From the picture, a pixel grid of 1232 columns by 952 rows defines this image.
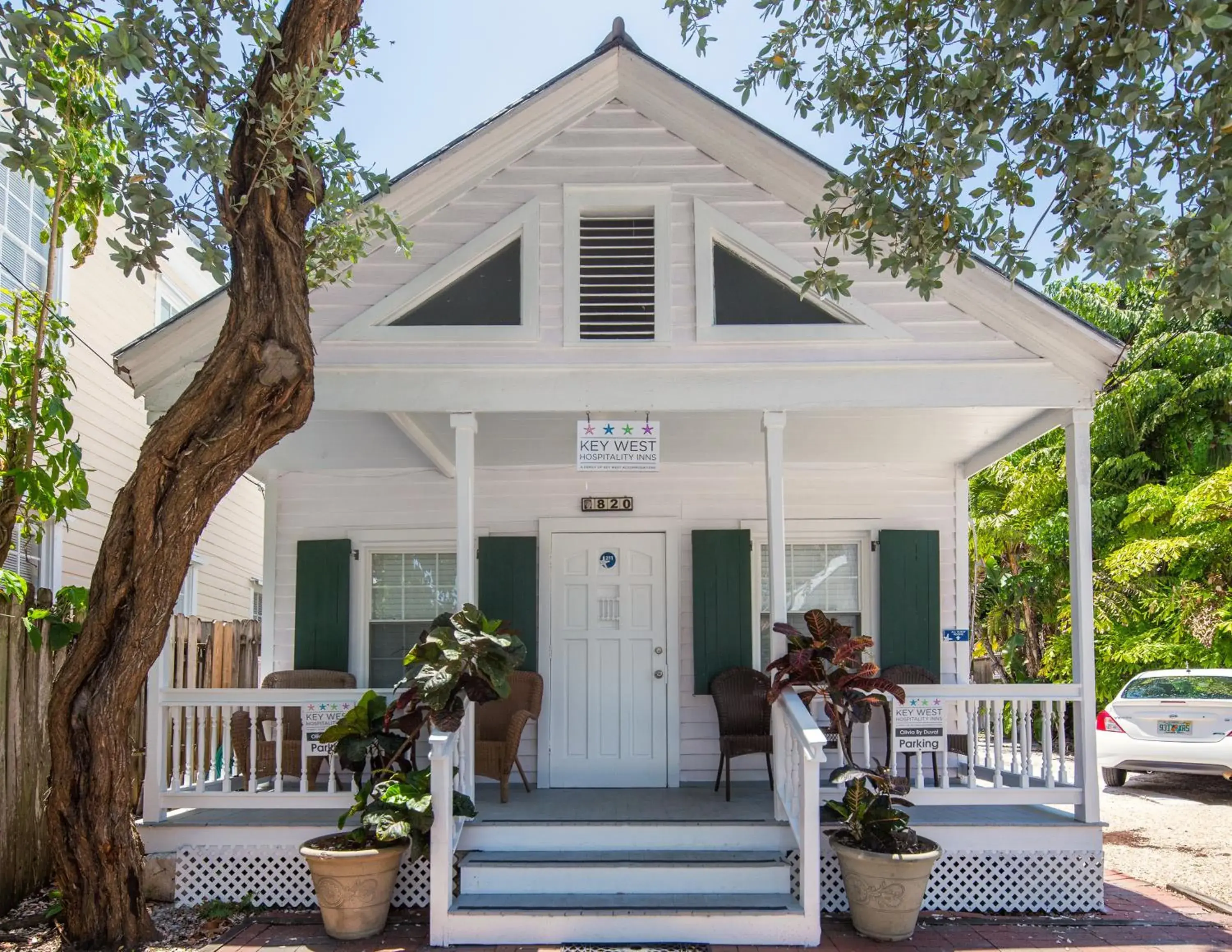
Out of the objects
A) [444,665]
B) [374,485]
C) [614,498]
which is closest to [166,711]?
[444,665]

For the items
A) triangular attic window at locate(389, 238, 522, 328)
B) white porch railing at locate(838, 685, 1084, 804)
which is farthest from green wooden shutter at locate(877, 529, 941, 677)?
triangular attic window at locate(389, 238, 522, 328)

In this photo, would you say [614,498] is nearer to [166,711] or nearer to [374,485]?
[374,485]

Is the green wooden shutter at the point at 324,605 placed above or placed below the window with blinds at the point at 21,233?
below

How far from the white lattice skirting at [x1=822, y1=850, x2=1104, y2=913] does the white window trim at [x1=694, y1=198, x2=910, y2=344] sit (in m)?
3.06

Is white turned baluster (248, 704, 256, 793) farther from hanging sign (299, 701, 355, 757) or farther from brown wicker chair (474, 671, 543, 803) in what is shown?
brown wicker chair (474, 671, 543, 803)

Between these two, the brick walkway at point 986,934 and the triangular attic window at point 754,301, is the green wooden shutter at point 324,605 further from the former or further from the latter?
the triangular attic window at point 754,301

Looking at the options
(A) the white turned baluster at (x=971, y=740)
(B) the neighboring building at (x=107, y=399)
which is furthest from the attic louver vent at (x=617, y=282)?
(B) the neighboring building at (x=107, y=399)

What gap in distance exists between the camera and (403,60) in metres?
6.30

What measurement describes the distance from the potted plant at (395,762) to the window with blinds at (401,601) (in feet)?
7.83

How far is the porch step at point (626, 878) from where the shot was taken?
20.3 feet

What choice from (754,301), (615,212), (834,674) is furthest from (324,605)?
(834,674)

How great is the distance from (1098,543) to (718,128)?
35.2ft

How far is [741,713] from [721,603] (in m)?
0.86

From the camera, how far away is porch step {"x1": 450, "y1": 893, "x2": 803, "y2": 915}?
19.5ft
